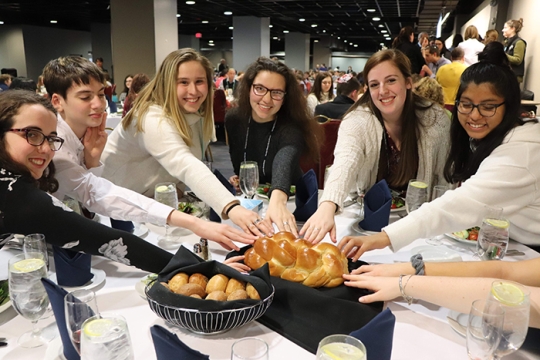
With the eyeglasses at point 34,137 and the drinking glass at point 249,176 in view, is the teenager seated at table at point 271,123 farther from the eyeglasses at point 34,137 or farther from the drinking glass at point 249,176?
the eyeglasses at point 34,137

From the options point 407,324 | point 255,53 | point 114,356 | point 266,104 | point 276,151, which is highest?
point 255,53

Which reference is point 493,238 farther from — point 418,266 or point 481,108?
point 481,108

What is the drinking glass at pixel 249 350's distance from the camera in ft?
2.70

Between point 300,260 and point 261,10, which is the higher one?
point 261,10

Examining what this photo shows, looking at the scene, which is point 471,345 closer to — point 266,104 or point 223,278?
point 223,278

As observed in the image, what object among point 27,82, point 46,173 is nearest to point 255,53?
point 27,82

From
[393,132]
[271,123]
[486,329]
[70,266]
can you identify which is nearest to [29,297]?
[70,266]

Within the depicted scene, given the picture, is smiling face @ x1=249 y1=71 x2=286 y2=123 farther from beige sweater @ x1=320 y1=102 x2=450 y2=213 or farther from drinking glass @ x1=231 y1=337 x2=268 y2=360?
drinking glass @ x1=231 y1=337 x2=268 y2=360

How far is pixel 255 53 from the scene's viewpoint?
657 inches

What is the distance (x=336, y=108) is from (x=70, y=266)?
4.95 meters

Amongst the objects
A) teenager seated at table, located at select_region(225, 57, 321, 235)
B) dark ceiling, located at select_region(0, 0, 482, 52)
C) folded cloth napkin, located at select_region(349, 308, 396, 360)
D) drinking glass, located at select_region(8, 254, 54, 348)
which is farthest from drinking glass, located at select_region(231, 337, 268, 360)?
dark ceiling, located at select_region(0, 0, 482, 52)

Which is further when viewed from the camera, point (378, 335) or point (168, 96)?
point (168, 96)

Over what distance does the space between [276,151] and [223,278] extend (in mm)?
1601

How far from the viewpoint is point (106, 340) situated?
2.80ft
